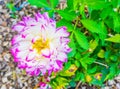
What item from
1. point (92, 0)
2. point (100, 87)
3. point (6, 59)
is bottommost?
point (100, 87)

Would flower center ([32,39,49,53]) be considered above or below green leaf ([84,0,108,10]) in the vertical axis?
below

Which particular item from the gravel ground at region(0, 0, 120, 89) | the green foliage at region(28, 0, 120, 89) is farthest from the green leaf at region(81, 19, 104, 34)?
the gravel ground at region(0, 0, 120, 89)

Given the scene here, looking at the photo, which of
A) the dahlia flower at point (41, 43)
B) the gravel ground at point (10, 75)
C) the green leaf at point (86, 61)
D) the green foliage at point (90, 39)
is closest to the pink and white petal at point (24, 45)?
the dahlia flower at point (41, 43)

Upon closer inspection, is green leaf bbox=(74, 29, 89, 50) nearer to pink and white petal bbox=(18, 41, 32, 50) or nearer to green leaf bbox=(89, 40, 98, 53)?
green leaf bbox=(89, 40, 98, 53)

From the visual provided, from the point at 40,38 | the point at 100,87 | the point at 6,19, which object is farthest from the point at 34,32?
the point at 6,19

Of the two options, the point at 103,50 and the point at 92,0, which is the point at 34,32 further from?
the point at 103,50

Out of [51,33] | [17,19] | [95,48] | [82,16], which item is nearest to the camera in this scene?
[51,33]

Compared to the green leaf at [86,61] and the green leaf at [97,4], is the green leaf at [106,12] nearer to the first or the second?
the green leaf at [97,4]
